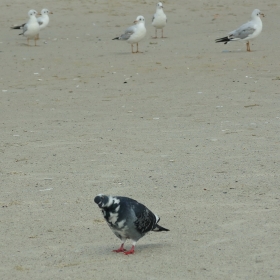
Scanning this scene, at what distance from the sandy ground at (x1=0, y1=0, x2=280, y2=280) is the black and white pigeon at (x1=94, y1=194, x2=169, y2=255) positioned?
167mm

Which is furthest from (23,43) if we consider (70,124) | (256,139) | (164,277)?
(164,277)

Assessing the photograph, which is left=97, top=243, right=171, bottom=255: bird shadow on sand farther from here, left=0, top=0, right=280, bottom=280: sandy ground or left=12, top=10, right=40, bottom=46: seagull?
left=12, top=10, right=40, bottom=46: seagull

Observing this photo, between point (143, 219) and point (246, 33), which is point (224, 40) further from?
point (143, 219)

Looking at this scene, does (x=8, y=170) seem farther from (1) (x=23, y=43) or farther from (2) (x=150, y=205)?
(1) (x=23, y=43)

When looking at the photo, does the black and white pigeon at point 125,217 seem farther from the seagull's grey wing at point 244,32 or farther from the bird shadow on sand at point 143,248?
the seagull's grey wing at point 244,32

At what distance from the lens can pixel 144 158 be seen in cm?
826

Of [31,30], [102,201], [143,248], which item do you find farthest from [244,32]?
[102,201]

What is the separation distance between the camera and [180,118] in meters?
10.5

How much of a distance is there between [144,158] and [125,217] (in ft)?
9.57

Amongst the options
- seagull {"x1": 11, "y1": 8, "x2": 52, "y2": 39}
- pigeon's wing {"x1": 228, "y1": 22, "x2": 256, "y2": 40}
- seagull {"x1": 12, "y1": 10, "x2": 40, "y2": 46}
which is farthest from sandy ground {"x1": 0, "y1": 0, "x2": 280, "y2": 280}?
seagull {"x1": 11, "y1": 8, "x2": 52, "y2": 39}

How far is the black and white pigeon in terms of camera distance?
5.31 metres

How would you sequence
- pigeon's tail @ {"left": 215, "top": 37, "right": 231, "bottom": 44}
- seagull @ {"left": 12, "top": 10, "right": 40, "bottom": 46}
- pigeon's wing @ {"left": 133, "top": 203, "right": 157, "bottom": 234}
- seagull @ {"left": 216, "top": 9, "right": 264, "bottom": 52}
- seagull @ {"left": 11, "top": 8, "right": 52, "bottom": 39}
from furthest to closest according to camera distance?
seagull @ {"left": 11, "top": 8, "right": 52, "bottom": 39}, seagull @ {"left": 12, "top": 10, "right": 40, "bottom": 46}, pigeon's tail @ {"left": 215, "top": 37, "right": 231, "bottom": 44}, seagull @ {"left": 216, "top": 9, "right": 264, "bottom": 52}, pigeon's wing @ {"left": 133, "top": 203, "right": 157, "bottom": 234}

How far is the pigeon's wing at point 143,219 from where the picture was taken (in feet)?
17.7

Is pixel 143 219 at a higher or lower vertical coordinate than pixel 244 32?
higher
